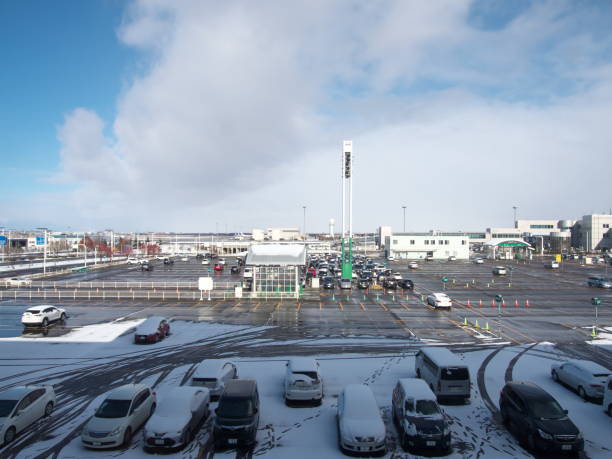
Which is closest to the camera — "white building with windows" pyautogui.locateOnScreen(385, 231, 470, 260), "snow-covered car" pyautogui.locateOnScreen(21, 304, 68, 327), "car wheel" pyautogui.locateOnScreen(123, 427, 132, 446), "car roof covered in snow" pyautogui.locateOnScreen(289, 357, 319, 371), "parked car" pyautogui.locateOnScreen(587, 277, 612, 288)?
"car wheel" pyautogui.locateOnScreen(123, 427, 132, 446)

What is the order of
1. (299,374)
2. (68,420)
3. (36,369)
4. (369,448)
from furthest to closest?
(36,369) → (299,374) → (68,420) → (369,448)

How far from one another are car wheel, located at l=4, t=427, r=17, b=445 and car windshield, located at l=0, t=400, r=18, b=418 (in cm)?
40

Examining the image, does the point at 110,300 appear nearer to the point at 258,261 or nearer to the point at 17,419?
the point at 258,261

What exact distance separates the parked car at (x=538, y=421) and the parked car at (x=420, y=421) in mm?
2101

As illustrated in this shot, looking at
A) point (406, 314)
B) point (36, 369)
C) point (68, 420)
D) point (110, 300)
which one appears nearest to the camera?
point (68, 420)

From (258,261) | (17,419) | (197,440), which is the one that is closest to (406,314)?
(258,261)

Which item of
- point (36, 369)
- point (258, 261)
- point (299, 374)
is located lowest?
point (36, 369)

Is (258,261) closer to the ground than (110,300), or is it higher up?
higher up

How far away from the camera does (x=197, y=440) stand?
36.8 feet

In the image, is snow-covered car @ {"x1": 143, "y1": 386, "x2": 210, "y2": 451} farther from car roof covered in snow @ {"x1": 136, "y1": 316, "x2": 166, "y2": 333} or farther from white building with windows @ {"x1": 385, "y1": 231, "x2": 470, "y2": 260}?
white building with windows @ {"x1": 385, "y1": 231, "x2": 470, "y2": 260}

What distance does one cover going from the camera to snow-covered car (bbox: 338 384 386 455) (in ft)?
33.4

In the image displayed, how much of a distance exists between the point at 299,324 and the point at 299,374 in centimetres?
1274

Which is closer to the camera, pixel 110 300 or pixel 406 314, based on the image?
pixel 406 314

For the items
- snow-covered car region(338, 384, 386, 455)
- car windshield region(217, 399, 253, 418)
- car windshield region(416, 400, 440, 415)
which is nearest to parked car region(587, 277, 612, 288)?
car windshield region(416, 400, 440, 415)
